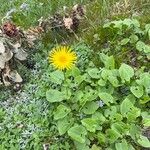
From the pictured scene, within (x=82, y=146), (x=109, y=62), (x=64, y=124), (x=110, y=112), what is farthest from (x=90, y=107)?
(x=109, y=62)

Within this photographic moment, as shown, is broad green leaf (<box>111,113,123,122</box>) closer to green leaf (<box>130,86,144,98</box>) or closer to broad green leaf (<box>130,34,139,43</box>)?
green leaf (<box>130,86,144,98</box>)

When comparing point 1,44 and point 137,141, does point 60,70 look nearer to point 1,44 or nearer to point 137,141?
point 1,44

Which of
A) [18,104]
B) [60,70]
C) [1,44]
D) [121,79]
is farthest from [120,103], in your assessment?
[1,44]

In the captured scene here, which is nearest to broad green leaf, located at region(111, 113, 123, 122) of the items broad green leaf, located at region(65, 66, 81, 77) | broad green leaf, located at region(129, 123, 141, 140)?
broad green leaf, located at region(129, 123, 141, 140)

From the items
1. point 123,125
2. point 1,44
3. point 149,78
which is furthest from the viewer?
point 1,44

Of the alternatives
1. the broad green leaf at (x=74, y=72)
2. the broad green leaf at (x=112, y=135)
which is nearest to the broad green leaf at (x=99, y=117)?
the broad green leaf at (x=112, y=135)

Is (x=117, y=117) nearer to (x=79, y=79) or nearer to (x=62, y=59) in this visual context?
(x=79, y=79)

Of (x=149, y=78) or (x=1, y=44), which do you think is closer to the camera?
(x=149, y=78)
